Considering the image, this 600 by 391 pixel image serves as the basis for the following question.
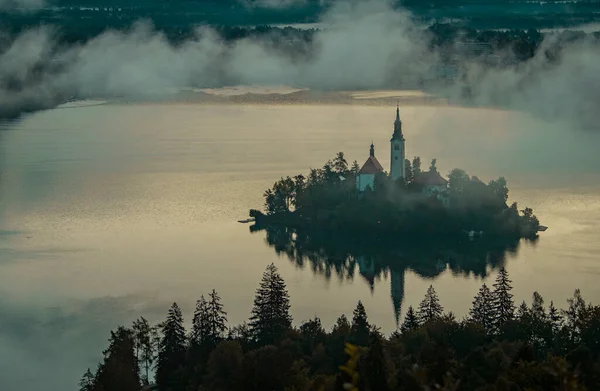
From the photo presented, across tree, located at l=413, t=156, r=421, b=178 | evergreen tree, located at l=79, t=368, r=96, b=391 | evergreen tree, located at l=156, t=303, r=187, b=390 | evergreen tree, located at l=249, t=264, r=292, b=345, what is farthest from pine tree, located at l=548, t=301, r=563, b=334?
tree, located at l=413, t=156, r=421, b=178

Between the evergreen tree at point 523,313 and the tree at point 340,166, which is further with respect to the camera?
the tree at point 340,166

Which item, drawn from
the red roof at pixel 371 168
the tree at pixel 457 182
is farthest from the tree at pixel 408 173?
the tree at pixel 457 182

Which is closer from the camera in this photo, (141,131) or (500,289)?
(500,289)

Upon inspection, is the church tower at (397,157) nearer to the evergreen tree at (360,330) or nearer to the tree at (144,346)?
the tree at (144,346)

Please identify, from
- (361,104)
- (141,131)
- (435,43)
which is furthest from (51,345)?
(435,43)

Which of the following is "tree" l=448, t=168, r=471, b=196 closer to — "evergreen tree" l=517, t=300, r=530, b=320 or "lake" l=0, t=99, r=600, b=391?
"lake" l=0, t=99, r=600, b=391

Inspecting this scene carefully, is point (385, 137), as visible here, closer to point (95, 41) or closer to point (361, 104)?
point (361, 104)
